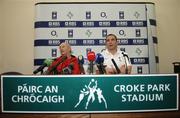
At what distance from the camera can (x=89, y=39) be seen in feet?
14.0

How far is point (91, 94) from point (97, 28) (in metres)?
2.21

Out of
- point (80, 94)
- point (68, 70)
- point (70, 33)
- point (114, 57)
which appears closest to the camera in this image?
point (80, 94)

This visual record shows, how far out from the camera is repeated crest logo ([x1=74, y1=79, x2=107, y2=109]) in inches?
85.8

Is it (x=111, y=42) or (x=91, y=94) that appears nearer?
(x=91, y=94)

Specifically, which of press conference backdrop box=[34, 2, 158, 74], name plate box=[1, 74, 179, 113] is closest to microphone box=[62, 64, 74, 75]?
name plate box=[1, 74, 179, 113]

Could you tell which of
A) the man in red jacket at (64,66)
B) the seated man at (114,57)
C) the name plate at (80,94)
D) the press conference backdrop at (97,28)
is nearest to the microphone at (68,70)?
the man in red jacket at (64,66)

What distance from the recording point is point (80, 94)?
7.18 feet

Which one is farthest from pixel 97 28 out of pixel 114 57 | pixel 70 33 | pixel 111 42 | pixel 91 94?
pixel 91 94

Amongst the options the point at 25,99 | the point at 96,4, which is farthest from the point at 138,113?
the point at 96,4

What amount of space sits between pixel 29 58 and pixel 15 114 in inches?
96.3

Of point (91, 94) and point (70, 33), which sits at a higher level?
point (70, 33)

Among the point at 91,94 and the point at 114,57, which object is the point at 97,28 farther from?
the point at 91,94

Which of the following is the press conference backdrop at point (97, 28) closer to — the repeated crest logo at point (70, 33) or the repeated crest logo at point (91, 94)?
the repeated crest logo at point (70, 33)

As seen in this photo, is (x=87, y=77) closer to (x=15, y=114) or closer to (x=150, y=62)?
(x=15, y=114)
